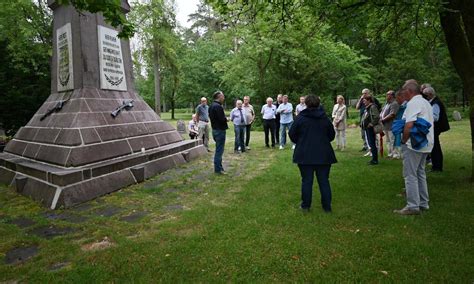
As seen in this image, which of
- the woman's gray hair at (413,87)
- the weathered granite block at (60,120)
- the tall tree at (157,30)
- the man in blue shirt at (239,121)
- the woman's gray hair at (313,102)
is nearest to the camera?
the woman's gray hair at (413,87)

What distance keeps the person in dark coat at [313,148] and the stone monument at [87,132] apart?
3937mm

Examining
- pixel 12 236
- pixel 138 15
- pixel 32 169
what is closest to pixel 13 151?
pixel 32 169

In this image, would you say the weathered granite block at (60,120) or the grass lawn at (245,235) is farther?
the weathered granite block at (60,120)

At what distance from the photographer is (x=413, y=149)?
4.39m

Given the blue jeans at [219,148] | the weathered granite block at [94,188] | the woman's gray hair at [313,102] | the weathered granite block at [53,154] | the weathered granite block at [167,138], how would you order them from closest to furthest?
the woman's gray hair at [313,102] < the weathered granite block at [94,188] < the weathered granite block at [53,154] < the blue jeans at [219,148] < the weathered granite block at [167,138]

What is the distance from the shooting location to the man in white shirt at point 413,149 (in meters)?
4.34

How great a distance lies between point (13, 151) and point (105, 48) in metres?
3.75

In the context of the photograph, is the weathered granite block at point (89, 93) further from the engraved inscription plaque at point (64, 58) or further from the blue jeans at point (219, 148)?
the blue jeans at point (219, 148)

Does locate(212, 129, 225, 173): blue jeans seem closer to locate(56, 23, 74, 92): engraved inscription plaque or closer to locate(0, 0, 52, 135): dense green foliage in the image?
locate(56, 23, 74, 92): engraved inscription plaque

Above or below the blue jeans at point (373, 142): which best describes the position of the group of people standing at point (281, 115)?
above

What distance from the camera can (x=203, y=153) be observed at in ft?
34.6

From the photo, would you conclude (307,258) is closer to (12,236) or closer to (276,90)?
(12,236)

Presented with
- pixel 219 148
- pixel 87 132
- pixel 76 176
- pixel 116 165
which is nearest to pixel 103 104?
pixel 87 132

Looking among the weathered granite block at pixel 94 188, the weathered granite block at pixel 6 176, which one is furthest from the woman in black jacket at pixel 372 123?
the weathered granite block at pixel 6 176
